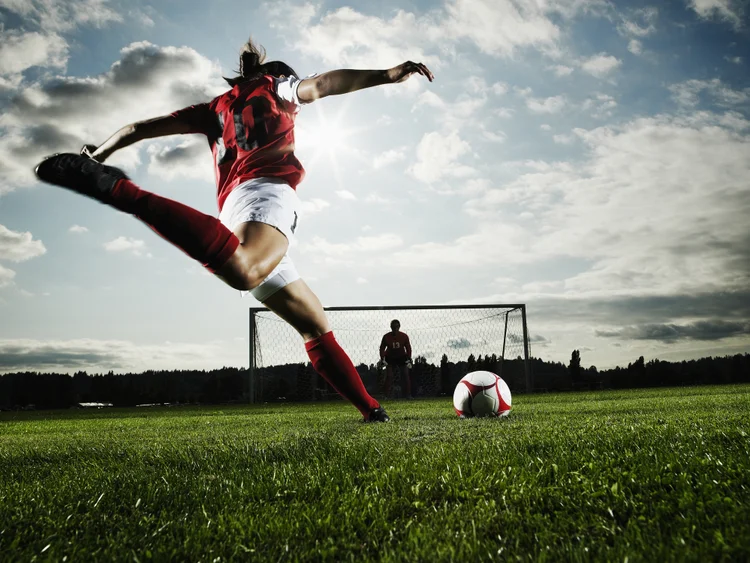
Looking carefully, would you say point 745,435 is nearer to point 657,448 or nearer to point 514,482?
point 657,448

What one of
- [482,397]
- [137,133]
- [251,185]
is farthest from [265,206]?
[482,397]

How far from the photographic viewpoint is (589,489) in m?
1.85

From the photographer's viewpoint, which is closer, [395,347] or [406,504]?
[406,504]

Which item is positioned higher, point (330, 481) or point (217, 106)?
point (217, 106)

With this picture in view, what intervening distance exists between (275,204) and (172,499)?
2171mm

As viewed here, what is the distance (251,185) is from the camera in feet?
12.8

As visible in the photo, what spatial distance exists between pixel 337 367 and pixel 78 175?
2519 mm

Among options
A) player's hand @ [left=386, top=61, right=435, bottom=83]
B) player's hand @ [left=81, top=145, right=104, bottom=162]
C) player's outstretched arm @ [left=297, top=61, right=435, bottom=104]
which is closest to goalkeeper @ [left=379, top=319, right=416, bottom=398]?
player's hand @ [left=81, top=145, right=104, bottom=162]

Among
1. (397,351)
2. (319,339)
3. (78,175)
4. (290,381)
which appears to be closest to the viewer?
(78,175)

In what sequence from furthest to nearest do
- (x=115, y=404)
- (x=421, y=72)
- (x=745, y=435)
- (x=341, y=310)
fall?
(x=115, y=404) → (x=341, y=310) → (x=421, y=72) → (x=745, y=435)

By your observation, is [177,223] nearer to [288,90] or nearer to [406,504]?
[288,90]

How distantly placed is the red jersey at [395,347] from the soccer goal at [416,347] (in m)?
2.87

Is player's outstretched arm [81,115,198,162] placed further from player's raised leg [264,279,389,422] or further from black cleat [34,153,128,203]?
player's raised leg [264,279,389,422]

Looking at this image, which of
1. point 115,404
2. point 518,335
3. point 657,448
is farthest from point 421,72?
point 115,404
